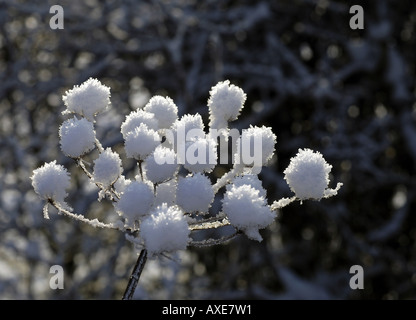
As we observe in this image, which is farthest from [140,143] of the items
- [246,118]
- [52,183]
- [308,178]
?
[246,118]

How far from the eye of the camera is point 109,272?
638 centimetres

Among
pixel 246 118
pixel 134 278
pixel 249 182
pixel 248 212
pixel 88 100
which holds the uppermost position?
pixel 246 118

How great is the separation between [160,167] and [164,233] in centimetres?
20

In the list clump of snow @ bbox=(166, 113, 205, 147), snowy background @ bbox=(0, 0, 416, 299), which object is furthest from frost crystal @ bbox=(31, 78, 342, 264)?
snowy background @ bbox=(0, 0, 416, 299)

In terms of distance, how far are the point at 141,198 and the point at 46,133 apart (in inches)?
220

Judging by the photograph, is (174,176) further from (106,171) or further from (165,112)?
(165,112)

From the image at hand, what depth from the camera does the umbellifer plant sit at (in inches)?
48.1

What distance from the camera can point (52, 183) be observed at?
4.56 ft

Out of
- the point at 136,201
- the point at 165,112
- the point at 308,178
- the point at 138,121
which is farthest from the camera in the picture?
the point at 165,112

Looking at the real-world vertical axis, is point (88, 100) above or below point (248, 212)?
above

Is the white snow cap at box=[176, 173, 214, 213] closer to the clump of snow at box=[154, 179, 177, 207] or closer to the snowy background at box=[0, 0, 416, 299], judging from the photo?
the clump of snow at box=[154, 179, 177, 207]

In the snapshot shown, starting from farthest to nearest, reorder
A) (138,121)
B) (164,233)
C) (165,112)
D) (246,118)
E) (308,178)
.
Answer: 1. (246,118)
2. (165,112)
3. (138,121)
4. (308,178)
5. (164,233)

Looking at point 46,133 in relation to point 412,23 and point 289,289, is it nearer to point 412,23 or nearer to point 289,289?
point 289,289
